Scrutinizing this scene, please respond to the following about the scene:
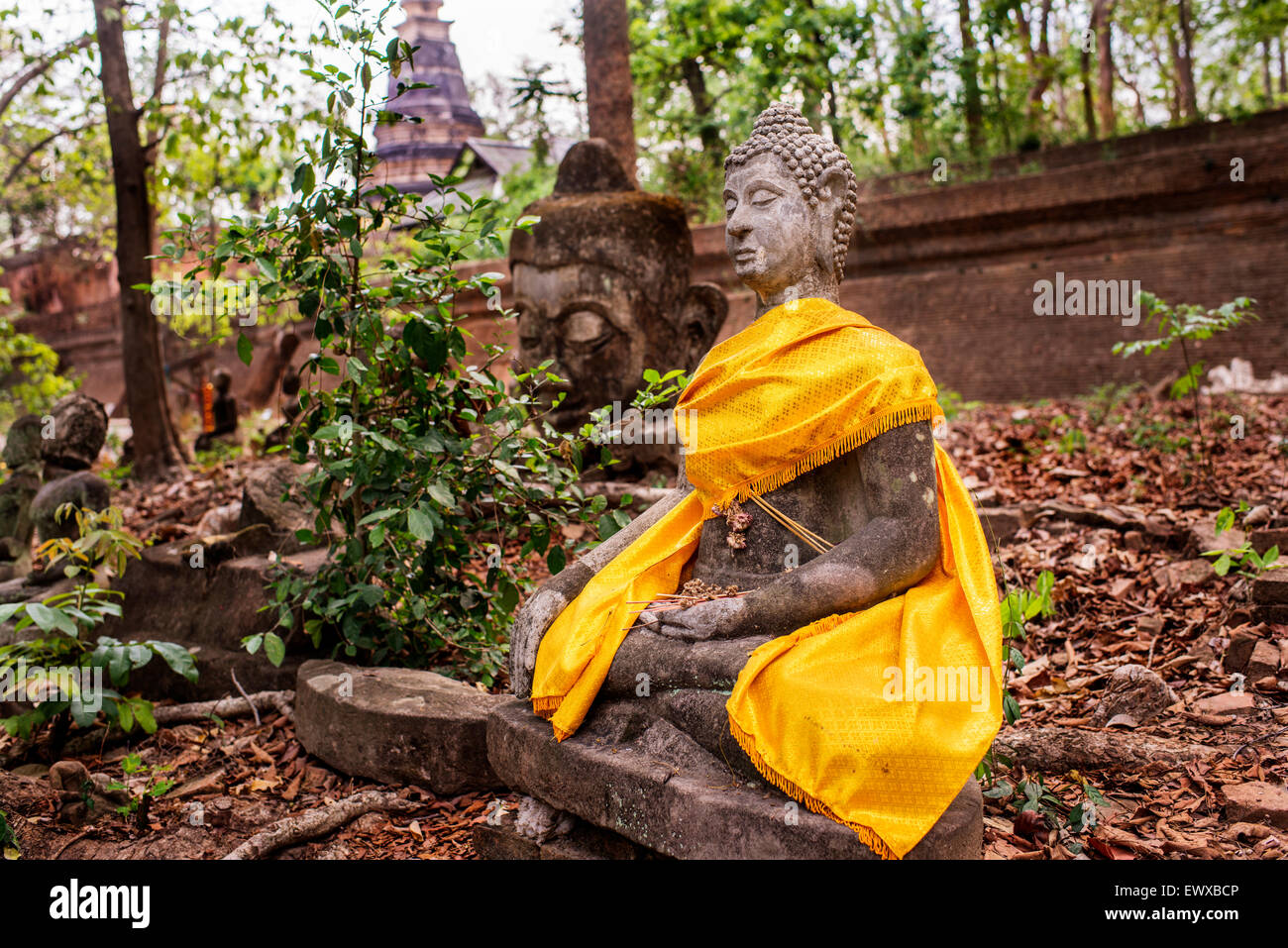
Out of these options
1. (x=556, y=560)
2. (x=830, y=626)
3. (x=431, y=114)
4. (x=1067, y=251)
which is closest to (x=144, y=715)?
(x=556, y=560)

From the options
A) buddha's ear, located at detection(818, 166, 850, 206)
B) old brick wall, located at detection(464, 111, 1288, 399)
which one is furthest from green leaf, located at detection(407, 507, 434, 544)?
old brick wall, located at detection(464, 111, 1288, 399)

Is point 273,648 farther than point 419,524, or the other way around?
point 273,648

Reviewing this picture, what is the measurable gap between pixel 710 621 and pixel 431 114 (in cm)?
2047

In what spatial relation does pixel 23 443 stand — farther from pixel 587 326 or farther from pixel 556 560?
pixel 556 560

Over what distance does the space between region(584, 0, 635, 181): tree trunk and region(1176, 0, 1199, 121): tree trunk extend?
229 inches

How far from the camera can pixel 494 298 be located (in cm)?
374

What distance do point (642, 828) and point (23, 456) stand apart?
181 inches

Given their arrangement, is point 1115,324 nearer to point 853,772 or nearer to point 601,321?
point 601,321

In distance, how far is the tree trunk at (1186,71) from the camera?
10672 mm

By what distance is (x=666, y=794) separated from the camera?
2.26m

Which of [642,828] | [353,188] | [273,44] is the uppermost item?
[273,44]

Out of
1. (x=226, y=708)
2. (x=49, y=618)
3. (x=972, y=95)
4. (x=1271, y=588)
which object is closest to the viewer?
(x=49, y=618)

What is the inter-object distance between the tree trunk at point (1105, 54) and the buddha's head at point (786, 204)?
31.5ft
